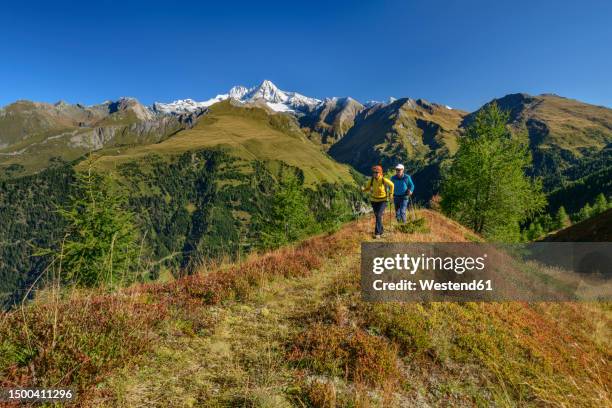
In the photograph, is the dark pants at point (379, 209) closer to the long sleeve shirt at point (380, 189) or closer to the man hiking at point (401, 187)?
the long sleeve shirt at point (380, 189)

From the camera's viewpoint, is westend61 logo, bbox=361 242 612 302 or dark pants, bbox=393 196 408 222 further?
dark pants, bbox=393 196 408 222

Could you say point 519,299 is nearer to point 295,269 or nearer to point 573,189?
point 295,269

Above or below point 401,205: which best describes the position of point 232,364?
below

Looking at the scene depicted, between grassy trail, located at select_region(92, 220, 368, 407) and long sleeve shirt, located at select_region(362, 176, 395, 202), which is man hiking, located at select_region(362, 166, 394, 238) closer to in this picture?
long sleeve shirt, located at select_region(362, 176, 395, 202)

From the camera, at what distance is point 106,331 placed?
5.91 meters

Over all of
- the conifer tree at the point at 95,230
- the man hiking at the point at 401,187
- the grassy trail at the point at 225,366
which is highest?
the man hiking at the point at 401,187

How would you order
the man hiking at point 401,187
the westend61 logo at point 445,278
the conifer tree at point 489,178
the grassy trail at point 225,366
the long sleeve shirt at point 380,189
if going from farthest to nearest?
the conifer tree at point 489,178 → the man hiking at point 401,187 → the long sleeve shirt at point 380,189 → the westend61 logo at point 445,278 → the grassy trail at point 225,366

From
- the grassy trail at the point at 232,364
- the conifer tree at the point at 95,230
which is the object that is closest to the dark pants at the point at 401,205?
the grassy trail at the point at 232,364

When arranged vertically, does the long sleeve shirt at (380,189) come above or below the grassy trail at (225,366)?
above

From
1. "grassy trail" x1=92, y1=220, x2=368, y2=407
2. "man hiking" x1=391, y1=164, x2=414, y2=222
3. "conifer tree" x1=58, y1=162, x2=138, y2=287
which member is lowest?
"grassy trail" x1=92, y1=220, x2=368, y2=407

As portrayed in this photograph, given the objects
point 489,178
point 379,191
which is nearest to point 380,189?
point 379,191

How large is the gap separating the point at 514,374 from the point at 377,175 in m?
9.32

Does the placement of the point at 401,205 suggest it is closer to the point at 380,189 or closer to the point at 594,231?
the point at 380,189

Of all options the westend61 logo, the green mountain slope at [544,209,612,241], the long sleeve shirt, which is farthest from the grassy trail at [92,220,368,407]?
the green mountain slope at [544,209,612,241]
